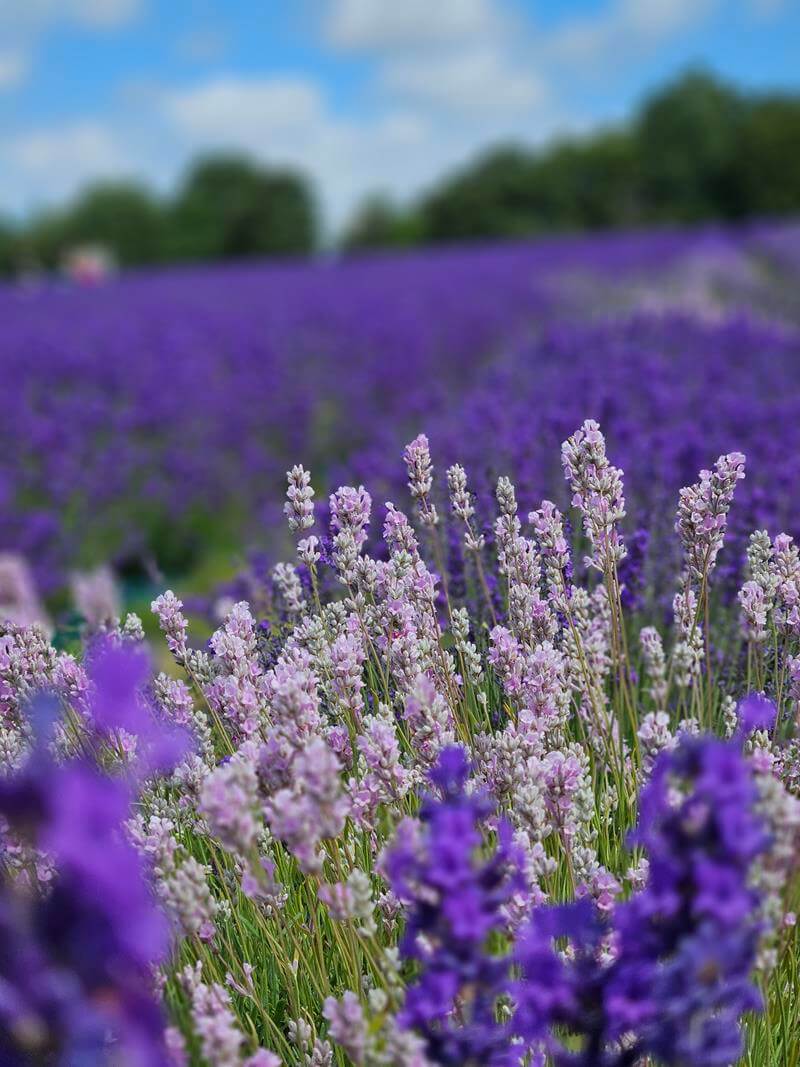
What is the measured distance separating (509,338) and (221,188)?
37279mm

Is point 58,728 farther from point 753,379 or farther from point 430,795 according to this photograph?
point 753,379

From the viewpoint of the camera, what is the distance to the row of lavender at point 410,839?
0.88 m

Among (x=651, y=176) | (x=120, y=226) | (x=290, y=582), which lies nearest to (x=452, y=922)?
(x=290, y=582)

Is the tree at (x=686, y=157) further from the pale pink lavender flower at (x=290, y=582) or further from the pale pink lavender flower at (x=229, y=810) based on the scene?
the pale pink lavender flower at (x=229, y=810)

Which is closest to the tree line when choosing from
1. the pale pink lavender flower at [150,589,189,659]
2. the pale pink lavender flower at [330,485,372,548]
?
the pale pink lavender flower at [330,485,372,548]

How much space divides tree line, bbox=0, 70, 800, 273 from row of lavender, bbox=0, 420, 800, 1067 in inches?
1239

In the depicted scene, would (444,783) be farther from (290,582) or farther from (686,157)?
(686,157)

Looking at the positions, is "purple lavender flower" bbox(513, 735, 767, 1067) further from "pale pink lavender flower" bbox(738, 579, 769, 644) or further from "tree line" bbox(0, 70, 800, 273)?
"tree line" bbox(0, 70, 800, 273)

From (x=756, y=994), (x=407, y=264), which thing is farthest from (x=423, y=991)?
(x=407, y=264)

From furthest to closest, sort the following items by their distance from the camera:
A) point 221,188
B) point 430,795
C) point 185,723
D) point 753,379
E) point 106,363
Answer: point 221,188 → point 106,363 → point 753,379 → point 185,723 → point 430,795

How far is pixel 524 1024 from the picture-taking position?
3.41 ft

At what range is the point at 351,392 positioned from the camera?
781 cm

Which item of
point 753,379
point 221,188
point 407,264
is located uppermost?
point 221,188

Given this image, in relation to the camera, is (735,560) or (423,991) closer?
(423,991)
